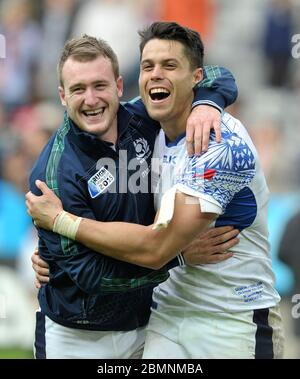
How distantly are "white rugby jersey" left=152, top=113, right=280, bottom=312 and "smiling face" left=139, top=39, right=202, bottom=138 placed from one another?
0.15 m

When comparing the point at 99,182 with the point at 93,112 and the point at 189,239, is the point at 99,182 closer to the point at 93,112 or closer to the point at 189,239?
the point at 93,112

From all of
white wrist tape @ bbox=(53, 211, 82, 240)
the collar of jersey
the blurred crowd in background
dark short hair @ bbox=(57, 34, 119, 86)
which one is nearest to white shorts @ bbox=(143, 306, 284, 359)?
white wrist tape @ bbox=(53, 211, 82, 240)

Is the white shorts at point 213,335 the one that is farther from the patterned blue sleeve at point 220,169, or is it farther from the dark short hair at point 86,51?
the dark short hair at point 86,51

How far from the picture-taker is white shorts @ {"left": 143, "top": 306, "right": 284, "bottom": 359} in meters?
5.77

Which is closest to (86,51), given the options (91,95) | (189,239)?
(91,95)

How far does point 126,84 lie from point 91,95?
19.7 feet

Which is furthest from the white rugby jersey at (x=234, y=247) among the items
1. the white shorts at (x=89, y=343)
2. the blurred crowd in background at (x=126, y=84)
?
the blurred crowd in background at (x=126, y=84)

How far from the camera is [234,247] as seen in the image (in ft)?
18.9

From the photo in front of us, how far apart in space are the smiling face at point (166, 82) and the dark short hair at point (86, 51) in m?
0.19

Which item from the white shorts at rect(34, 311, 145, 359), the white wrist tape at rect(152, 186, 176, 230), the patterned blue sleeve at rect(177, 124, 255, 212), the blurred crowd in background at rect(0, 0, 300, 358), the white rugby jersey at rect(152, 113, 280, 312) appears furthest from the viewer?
the blurred crowd in background at rect(0, 0, 300, 358)

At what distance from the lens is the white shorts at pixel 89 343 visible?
19.4ft

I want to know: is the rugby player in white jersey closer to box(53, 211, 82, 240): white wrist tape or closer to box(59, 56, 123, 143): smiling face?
box(53, 211, 82, 240): white wrist tape
